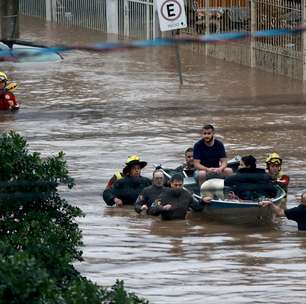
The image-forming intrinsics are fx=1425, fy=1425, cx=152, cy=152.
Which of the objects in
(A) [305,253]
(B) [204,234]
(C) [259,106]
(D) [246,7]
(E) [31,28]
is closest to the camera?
(A) [305,253]

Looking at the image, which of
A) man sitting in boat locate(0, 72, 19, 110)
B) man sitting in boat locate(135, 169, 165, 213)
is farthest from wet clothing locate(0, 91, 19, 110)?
man sitting in boat locate(135, 169, 165, 213)

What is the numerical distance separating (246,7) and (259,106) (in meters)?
7.37

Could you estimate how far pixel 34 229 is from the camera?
1114 cm

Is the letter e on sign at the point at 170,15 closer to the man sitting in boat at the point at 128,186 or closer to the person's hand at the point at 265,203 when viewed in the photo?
the man sitting in boat at the point at 128,186

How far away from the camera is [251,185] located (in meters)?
18.2

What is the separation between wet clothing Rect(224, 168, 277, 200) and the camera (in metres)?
18.2

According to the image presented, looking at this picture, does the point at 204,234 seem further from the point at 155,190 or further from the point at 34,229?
the point at 34,229

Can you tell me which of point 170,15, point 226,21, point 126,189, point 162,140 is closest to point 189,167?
point 126,189

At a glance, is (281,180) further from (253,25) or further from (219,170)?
(253,25)

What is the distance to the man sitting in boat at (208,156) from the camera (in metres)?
18.9

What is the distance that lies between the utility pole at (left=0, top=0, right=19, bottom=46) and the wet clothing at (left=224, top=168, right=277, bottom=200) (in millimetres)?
21935

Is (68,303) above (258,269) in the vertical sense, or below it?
above

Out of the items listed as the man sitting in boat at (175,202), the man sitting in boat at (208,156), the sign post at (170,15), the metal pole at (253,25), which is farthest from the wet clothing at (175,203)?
the metal pole at (253,25)

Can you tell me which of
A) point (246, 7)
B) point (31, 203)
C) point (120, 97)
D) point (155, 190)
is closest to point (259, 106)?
point (120, 97)
